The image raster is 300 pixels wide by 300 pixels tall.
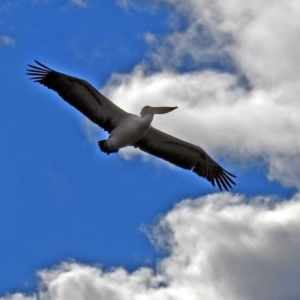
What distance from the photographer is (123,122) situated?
27.5 metres

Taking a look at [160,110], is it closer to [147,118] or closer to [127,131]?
[147,118]

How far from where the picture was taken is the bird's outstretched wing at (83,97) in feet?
88.9

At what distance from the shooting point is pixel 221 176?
29500 millimetres

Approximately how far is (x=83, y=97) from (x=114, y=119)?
990 mm

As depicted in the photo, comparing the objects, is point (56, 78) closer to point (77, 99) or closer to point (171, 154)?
point (77, 99)

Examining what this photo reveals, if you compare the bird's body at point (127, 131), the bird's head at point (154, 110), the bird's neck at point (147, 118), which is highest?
the bird's head at point (154, 110)

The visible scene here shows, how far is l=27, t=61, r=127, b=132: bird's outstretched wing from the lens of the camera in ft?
88.9

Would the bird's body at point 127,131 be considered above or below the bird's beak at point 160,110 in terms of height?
below

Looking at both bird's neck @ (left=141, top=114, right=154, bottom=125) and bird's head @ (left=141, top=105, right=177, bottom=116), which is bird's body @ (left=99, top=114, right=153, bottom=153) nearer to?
bird's neck @ (left=141, top=114, right=154, bottom=125)

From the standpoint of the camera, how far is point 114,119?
2766 centimetres

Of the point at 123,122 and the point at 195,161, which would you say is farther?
the point at 195,161

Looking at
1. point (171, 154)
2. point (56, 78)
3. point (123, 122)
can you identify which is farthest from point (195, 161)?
point (56, 78)

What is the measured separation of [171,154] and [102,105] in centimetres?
269

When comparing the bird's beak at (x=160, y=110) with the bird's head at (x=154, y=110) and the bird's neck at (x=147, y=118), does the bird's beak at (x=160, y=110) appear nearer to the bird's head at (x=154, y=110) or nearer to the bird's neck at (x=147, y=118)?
the bird's head at (x=154, y=110)
